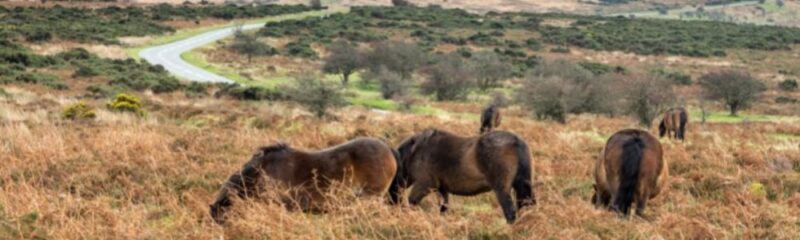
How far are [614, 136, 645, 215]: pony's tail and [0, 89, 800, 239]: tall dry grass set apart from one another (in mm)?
362

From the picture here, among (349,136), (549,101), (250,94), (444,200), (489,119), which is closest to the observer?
(444,200)

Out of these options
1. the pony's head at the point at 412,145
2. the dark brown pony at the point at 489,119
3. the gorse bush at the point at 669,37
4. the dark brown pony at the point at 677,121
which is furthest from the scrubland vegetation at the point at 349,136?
the gorse bush at the point at 669,37

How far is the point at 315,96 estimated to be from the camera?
1167 inches

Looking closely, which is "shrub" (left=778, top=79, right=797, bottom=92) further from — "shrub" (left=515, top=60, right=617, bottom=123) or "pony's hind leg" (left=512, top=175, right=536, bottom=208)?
"pony's hind leg" (left=512, top=175, right=536, bottom=208)

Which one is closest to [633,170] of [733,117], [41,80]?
[41,80]

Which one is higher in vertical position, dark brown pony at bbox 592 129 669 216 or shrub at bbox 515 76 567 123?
dark brown pony at bbox 592 129 669 216

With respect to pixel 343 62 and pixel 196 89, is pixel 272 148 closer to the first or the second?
pixel 196 89

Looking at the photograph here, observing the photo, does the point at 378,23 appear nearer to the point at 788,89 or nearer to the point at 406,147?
the point at 788,89

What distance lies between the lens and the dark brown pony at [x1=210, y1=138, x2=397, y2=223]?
7.70 m

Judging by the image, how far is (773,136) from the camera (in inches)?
955

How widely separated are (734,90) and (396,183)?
126ft

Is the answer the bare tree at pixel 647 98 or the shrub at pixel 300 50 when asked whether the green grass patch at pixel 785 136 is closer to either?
the bare tree at pixel 647 98

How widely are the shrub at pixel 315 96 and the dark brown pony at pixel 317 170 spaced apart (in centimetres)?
2126

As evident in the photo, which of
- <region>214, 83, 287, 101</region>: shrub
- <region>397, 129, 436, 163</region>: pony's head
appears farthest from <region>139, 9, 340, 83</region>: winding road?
<region>397, 129, 436, 163</region>: pony's head
